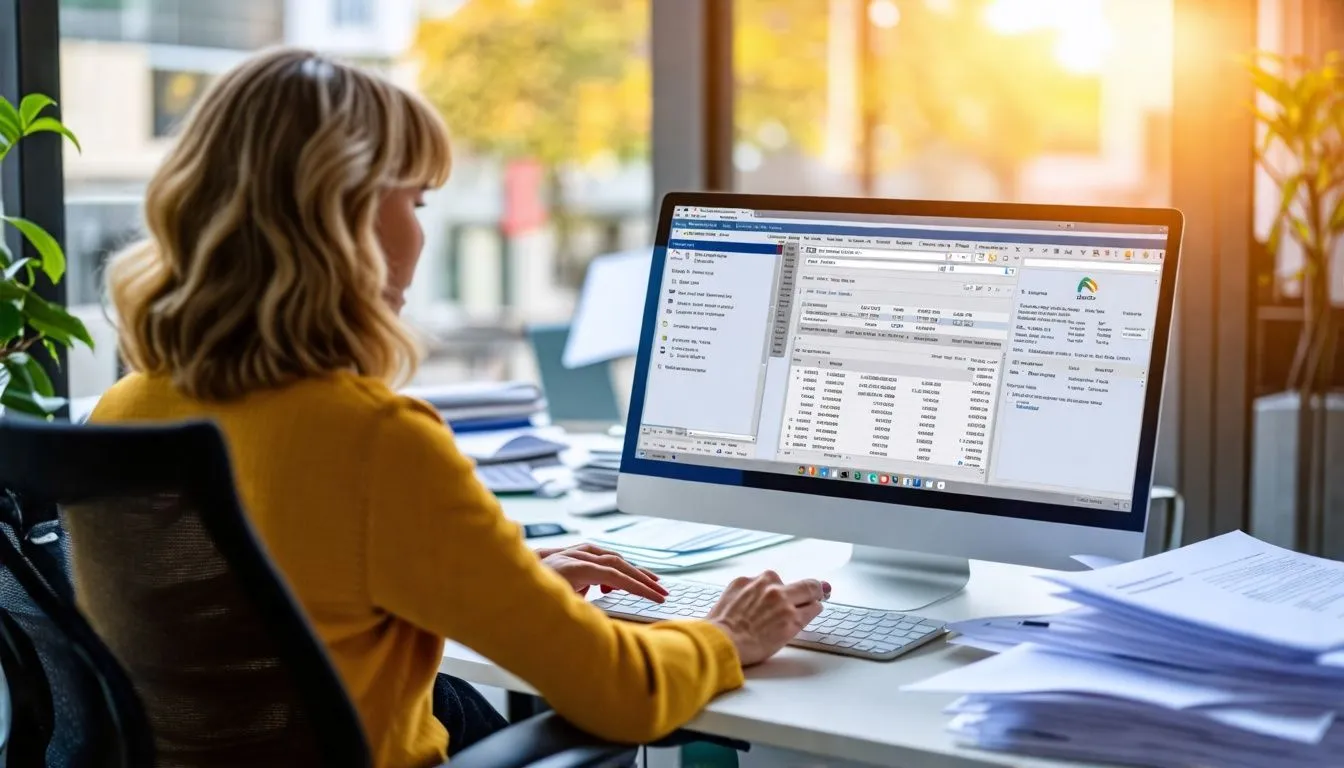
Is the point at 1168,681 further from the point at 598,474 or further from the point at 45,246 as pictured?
the point at 45,246

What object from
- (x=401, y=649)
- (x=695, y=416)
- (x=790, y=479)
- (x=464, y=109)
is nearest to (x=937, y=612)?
(x=790, y=479)

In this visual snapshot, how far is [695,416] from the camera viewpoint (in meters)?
1.55

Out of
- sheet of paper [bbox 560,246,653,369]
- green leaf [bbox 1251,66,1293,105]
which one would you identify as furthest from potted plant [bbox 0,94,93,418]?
green leaf [bbox 1251,66,1293,105]

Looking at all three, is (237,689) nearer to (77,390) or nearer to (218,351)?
(218,351)

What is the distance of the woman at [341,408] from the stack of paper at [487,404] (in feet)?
3.83

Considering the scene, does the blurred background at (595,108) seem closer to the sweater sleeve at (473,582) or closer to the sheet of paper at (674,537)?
the sweater sleeve at (473,582)

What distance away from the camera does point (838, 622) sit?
137 cm

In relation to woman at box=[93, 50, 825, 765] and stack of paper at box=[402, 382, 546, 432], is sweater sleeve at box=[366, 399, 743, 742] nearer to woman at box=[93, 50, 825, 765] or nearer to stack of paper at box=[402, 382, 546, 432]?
woman at box=[93, 50, 825, 765]

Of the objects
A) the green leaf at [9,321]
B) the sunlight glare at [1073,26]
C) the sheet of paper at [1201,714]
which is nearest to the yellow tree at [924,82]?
the sunlight glare at [1073,26]

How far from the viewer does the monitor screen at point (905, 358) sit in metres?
1.38

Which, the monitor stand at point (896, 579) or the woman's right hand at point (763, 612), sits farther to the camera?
the monitor stand at point (896, 579)

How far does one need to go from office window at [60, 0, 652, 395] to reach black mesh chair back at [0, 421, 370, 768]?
5120mm

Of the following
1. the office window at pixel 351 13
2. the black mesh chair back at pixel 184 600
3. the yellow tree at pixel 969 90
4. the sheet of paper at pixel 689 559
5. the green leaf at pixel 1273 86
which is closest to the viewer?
the black mesh chair back at pixel 184 600

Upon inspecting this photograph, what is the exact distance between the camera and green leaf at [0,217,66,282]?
1.81 metres
